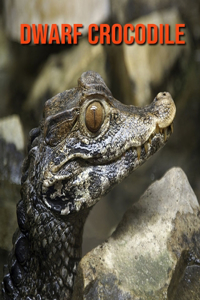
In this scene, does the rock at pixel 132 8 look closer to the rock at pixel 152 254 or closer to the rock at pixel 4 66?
the rock at pixel 4 66

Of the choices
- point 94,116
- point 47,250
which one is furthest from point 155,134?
point 47,250

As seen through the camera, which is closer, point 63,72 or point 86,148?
point 86,148

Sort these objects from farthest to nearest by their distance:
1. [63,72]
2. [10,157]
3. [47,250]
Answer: [63,72], [10,157], [47,250]

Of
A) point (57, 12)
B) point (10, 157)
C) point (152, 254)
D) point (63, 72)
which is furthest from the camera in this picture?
point (63, 72)

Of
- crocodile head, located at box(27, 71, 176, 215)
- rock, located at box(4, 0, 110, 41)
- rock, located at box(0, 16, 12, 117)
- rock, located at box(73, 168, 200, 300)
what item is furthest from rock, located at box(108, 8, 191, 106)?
crocodile head, located at box(27, 71, 176, 215)

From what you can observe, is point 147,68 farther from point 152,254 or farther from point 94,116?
point 152,254

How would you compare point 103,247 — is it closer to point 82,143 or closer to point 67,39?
point 82,143

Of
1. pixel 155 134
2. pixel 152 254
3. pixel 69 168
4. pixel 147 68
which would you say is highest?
pixel 147 68

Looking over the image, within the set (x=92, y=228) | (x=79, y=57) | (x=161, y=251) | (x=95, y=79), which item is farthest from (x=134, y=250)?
(x=79, y=57)
